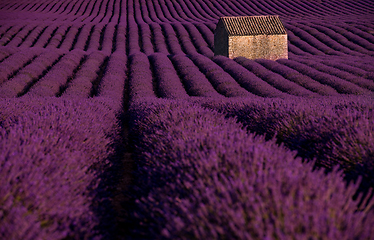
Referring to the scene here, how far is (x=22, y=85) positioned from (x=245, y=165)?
1363 centimetres

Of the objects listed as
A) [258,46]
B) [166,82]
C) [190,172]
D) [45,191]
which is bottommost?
[166,82]

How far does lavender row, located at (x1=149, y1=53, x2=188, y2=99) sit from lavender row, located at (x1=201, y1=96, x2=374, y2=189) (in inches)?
223

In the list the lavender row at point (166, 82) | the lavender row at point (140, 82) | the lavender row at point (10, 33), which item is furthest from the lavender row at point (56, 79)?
the lavender row at point (10, 33)

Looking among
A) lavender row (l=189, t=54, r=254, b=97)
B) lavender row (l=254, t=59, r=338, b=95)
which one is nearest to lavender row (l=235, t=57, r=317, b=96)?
lavender row (l=254, t=59, r=338, b=95)

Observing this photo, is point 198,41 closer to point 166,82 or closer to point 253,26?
point 253,26

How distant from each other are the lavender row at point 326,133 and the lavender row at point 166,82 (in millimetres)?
5658

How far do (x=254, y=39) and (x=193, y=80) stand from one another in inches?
416

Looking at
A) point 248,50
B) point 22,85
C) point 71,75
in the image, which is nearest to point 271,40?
point 248,50

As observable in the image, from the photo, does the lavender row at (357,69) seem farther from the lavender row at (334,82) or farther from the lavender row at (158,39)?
the lavender row at (158,39)

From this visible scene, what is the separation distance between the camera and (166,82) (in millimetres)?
14148

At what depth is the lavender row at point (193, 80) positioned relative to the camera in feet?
41.2

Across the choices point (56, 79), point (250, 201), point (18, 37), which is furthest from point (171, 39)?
point (250, 201)

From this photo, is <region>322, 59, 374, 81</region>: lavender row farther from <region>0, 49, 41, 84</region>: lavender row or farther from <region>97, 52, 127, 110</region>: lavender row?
<region>0, 49, 41, 84</region>: lavender row

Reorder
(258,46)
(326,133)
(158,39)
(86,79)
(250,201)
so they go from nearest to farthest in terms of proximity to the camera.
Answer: (250,201) → (326,133) → (86,79) → (258,46) → (158,39)
